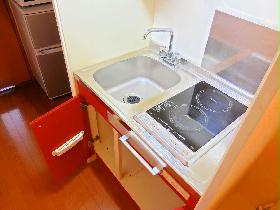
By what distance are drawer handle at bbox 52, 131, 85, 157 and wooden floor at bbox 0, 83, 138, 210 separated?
1.32ft

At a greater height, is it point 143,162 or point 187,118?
point 187,118

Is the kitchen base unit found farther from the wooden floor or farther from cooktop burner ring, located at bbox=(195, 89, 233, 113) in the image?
cooktop burner ring, located at bbox=(195, 89, 233, 113)

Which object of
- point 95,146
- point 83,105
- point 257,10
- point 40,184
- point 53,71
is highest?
point 257,10

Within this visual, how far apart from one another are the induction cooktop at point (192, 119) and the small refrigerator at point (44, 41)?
143 cm

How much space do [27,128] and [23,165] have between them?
426 millimetres

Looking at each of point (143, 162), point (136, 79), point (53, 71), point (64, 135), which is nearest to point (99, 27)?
point (136, 79)

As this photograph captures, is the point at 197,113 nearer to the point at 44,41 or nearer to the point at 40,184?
the point at 40,184

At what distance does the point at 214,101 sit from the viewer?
3.95 ft

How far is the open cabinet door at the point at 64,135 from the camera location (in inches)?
49.5

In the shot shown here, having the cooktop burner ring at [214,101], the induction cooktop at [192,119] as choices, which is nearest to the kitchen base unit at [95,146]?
the induction cooktop at [192,119]

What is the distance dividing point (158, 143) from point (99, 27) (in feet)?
2.58

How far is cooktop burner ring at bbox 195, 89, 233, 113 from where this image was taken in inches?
45.7

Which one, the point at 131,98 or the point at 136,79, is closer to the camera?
the point at 131,98

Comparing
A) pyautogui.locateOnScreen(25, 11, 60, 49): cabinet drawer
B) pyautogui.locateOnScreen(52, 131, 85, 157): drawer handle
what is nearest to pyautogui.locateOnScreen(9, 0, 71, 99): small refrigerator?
pyautogui.locateOnScreen(25, 11, 60, 49): cabinet drawer
